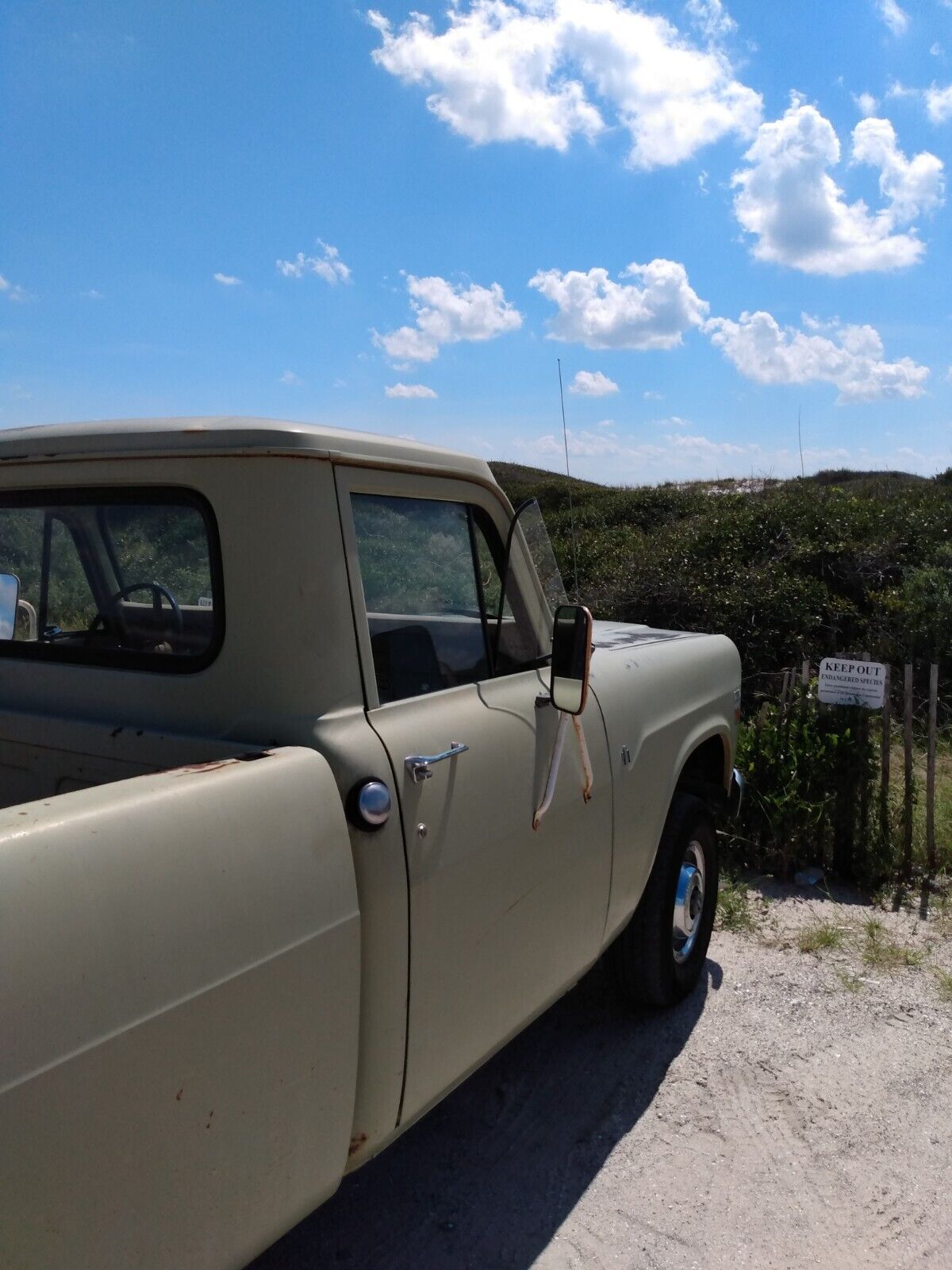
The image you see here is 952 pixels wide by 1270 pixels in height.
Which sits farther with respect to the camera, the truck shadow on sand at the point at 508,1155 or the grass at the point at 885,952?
the grass at the point at 885,952

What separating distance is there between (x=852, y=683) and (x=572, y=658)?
3357 mm

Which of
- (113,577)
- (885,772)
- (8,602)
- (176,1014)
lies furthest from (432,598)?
(885,772)

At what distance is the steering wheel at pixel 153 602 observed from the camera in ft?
7.59

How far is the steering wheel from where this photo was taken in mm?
2312

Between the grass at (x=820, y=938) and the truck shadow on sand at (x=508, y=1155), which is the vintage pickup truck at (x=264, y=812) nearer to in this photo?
the truck shadow on sand at (x=508, y=1155)

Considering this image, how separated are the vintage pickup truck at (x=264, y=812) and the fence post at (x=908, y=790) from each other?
92.1 inches

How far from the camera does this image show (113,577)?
98.6 inches

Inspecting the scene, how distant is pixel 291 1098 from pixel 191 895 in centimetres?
44

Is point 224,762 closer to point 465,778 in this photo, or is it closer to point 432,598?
point 465,778

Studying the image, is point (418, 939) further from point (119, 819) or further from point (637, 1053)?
point (637, 1053)

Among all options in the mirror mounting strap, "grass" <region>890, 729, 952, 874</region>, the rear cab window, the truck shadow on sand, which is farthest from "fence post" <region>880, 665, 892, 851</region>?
the rear cab window

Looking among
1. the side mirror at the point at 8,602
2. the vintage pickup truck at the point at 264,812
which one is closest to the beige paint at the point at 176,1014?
the vintage pickup truck at the point at 264,812

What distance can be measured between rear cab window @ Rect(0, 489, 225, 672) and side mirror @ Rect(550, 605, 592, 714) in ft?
2.65

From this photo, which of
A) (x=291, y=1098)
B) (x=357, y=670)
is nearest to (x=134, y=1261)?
(x=291, y=1098)
